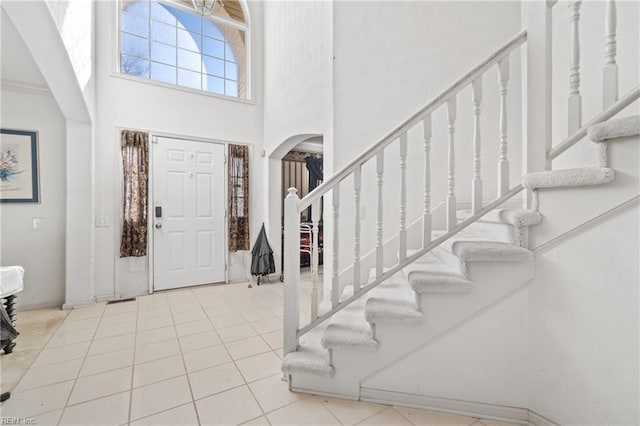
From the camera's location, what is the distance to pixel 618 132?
3.92ft

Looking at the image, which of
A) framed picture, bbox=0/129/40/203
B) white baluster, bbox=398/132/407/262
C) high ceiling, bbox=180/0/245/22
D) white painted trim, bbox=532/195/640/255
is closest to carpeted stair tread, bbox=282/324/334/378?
white baluster, bbox=398/132/407/262

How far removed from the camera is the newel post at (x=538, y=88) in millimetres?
1530

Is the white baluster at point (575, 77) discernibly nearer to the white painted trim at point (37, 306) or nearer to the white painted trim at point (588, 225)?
the white painted trim at point (588, 225)

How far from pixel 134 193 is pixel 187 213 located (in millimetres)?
703

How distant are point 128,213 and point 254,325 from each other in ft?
7.73

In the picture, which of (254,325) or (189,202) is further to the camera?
(189,202)

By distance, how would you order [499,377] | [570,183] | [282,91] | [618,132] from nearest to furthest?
[618,132] → [570,183] → [499,377] → [282,91]

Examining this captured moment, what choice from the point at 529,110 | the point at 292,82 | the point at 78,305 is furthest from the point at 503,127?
the point at 78,305

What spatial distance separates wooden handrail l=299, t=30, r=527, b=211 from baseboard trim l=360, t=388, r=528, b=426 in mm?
1235

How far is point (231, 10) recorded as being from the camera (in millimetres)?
4711

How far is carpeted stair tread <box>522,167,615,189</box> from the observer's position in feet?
4.02

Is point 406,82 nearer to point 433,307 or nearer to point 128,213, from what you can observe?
point 433,307

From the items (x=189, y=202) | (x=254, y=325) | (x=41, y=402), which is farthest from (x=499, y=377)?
(x=189, y=202)

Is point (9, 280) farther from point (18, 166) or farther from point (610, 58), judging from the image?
point (610, 58)
